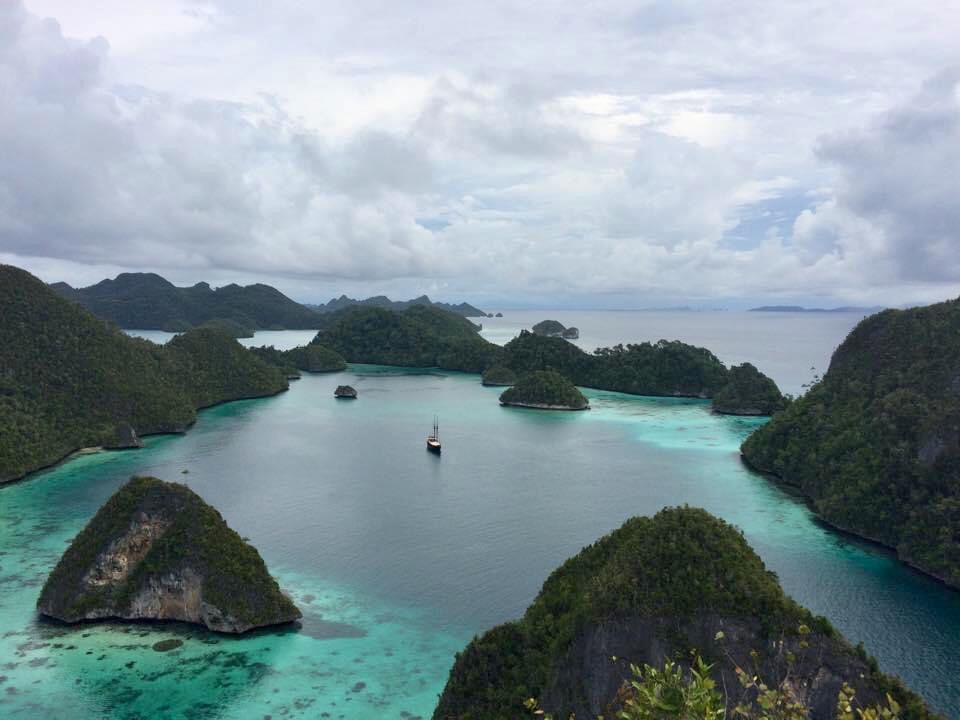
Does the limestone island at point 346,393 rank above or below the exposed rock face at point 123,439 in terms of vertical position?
above

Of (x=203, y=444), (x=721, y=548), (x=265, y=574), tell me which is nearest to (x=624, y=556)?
(x=721, y=548)

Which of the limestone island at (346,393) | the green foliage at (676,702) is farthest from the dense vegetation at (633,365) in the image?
the green foliage at (676,702)

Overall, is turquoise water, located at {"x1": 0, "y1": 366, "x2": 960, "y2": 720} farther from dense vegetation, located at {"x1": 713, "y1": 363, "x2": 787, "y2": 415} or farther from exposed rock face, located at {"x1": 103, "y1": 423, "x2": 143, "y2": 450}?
dense vegetation, located at {"x1": 713, "y1": 363, "x2": 787, "y2": 415}

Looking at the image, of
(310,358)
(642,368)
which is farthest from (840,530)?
(310,358)

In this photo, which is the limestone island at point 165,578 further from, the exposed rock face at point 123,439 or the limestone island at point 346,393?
the limestone island at point 346,393

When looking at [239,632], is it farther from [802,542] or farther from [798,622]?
[802,542]

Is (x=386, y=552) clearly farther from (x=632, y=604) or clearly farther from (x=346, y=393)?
(x=346, y=393)
